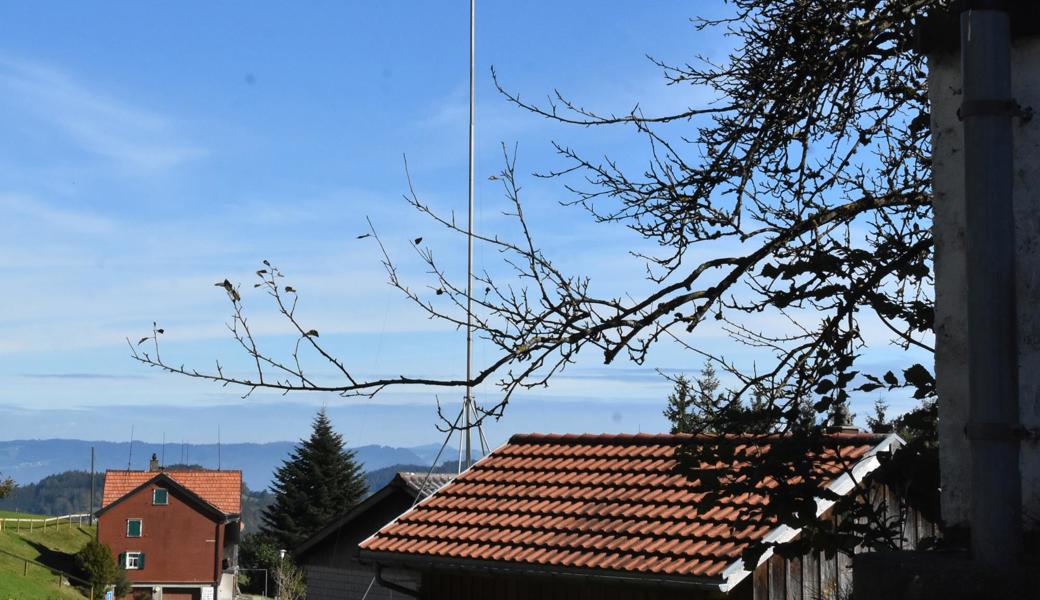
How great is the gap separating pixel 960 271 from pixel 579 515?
1032 centimetres

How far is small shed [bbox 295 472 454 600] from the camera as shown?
2438 centimetres

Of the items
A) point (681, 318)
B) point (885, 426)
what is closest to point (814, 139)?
point (681, 318)

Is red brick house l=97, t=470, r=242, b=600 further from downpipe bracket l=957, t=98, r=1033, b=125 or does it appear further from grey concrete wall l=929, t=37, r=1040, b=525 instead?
downpipe bracket l=957, t=98, r=1033, b=125

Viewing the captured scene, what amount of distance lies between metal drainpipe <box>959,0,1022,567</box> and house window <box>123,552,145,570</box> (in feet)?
234

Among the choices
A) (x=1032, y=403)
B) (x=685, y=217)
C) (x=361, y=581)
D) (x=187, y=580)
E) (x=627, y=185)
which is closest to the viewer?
(x=1032, y=403)

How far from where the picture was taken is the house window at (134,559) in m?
68.3

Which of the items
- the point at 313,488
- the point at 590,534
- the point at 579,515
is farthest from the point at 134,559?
the point at 590,534

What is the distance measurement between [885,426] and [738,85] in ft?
27.7

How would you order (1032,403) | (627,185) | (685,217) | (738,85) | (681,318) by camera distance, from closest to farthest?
1. (1032,403)
2. (681,318)
3. (685,217)
4. (627,185)
5. (738,85)

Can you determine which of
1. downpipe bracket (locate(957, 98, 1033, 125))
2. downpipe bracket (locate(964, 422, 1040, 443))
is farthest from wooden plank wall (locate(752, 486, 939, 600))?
downpipe bracket (locate(957, 98, 1033, 125))

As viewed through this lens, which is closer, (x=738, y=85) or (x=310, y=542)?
(x=738, y=85)

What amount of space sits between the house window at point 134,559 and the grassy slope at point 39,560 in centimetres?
335

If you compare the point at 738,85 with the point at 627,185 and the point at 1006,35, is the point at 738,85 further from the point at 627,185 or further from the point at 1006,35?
the point at 1006,35

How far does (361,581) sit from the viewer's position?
24562mm
